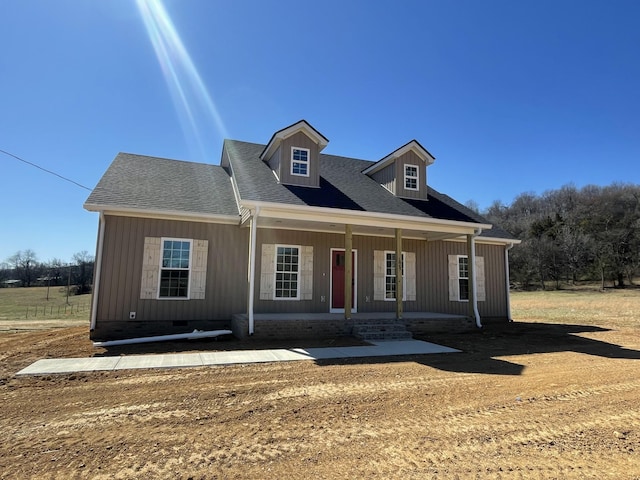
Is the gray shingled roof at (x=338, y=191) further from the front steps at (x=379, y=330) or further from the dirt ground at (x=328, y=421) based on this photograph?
the dirt ground at (x=328, y=421)

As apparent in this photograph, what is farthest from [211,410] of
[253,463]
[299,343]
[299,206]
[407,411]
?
[299,206]

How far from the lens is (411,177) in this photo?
13.2 metres

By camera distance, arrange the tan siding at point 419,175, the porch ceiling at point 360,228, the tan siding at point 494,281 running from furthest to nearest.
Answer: the tan siding at point 494,281, the tan siding at point 419,175, the porch ceiling at point 360,228

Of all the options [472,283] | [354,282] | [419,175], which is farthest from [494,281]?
[354,282]

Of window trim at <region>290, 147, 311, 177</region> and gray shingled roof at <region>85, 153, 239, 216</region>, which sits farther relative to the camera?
window trim at <region>290, 147, 311, 177</region>

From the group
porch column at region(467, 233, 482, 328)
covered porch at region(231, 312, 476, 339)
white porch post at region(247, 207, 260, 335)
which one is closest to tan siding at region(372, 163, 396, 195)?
porch column at region(467, 233, 482, 328)

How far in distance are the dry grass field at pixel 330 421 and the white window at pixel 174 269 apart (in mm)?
3366

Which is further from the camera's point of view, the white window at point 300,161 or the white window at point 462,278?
the white window at point 462,278

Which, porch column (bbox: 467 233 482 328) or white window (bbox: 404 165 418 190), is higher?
white window (bbox: 404 165 418 190)

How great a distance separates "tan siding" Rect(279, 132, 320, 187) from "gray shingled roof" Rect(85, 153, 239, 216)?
75.8 inches

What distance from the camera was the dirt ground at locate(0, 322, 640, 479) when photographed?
2953 millimetres

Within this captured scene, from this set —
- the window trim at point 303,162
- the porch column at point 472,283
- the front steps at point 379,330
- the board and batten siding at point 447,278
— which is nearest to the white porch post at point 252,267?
the front steps at point 379,330

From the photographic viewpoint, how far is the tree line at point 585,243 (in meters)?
41.2

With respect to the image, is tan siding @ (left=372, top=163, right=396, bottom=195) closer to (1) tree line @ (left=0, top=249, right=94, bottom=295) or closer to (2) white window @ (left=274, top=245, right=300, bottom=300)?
(2) white window @ (left=274, top=245, right=300, bottom=300)
